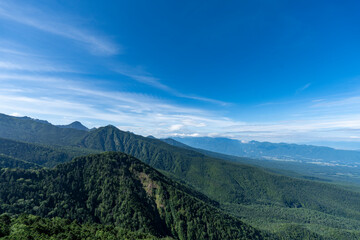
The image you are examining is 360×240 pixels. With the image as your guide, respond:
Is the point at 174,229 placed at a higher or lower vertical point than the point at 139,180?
lower

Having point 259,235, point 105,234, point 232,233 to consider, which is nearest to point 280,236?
point 259,235

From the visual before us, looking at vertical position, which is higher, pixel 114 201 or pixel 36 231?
pixel 36 231

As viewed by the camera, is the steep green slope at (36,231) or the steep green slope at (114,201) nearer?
the steep green slope at (36,231)

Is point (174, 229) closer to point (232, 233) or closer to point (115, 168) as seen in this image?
point (232, 233)

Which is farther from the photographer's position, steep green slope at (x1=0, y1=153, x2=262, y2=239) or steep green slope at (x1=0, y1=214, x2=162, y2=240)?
steep green slope at (x1=0, y1=153, x2=262, y2=239)

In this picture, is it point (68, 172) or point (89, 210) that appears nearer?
point (89, 210)

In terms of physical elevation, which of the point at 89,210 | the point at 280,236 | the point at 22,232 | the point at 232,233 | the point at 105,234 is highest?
the point at 22,232

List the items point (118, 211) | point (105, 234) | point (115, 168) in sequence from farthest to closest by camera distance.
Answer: point (115, 168) < point (118, 211) < point (105, 234)

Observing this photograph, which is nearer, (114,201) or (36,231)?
(36,231)
